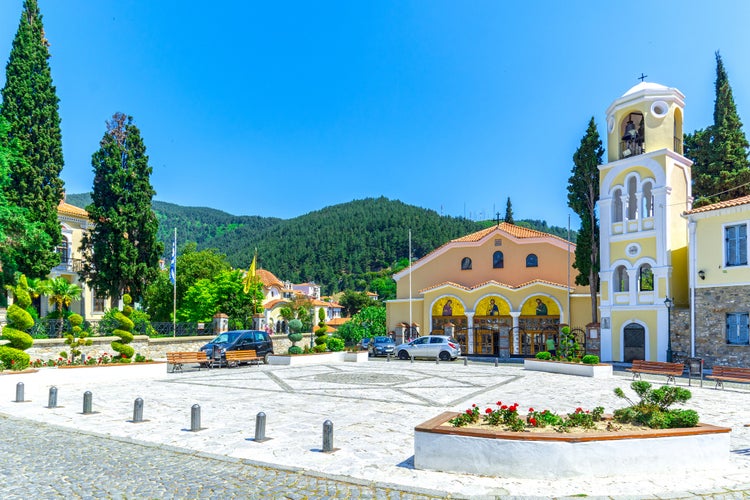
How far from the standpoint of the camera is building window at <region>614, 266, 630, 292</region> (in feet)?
97.8

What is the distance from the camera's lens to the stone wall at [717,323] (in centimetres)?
2361

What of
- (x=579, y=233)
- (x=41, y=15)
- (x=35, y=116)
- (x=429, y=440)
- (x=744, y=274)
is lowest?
(x=429, y=440)

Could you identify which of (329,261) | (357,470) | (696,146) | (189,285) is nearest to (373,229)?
(329,261)

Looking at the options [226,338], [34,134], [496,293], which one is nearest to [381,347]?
[496,293]

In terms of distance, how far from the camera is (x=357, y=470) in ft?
26.6

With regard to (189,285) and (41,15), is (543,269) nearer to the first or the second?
(189,285)

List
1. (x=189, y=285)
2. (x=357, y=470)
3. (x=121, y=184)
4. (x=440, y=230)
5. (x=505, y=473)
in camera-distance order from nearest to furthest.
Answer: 1. (x=505, y=473)
2. (x=357, y=470)
3. (x=121, y=184)
4. (x=189, y=285)
5. (x=440, y=230)

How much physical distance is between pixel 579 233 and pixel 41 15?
110 ft

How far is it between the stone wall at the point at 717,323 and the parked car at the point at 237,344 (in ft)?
68.3

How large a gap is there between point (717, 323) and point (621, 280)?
251 inches

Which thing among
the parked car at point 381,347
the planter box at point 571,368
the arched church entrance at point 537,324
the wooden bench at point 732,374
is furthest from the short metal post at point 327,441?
the arched church entrance at point 537,324

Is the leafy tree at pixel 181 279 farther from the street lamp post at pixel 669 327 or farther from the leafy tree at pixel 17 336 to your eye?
the street lamp post at pixel 669 327

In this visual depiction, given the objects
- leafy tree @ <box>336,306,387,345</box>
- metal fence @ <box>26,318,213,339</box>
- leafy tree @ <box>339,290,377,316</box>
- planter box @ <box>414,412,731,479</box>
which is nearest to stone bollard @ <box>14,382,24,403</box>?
planter box @ <box>414,412,731,479</box>

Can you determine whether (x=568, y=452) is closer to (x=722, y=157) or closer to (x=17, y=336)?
(x=17, y=336)
